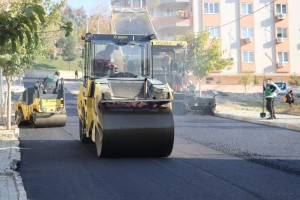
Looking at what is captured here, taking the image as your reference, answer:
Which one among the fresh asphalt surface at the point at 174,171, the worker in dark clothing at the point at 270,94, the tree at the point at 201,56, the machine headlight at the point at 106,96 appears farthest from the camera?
the tree at the point at 201,56

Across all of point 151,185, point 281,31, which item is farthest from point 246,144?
point 281,31

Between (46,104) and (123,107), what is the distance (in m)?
8.07

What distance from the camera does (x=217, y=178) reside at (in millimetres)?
7301

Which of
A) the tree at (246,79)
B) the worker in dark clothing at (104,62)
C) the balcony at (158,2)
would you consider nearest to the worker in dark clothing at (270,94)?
the worker in dark clothing at (104,62)

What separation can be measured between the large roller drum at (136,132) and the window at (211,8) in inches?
1552

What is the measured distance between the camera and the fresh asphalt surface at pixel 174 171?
6391 mm

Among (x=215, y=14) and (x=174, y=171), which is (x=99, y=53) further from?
(x=215, y=14)

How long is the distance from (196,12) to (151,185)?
4213 cm

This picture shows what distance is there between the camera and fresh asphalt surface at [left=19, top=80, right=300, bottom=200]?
639 centimetres

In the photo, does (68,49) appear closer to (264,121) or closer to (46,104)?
(46,104)

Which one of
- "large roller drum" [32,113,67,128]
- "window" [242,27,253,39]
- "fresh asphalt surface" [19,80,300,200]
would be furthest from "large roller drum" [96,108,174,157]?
"window" [242,27,253,39]

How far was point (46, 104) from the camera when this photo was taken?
16.7 metres

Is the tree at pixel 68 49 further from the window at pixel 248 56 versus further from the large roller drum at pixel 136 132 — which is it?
the large roller drum at pixel 136 132

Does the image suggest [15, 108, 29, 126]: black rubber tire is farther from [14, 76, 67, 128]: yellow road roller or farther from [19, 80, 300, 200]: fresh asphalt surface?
[19, 80, 300, 200]: fresh asphalt surface
